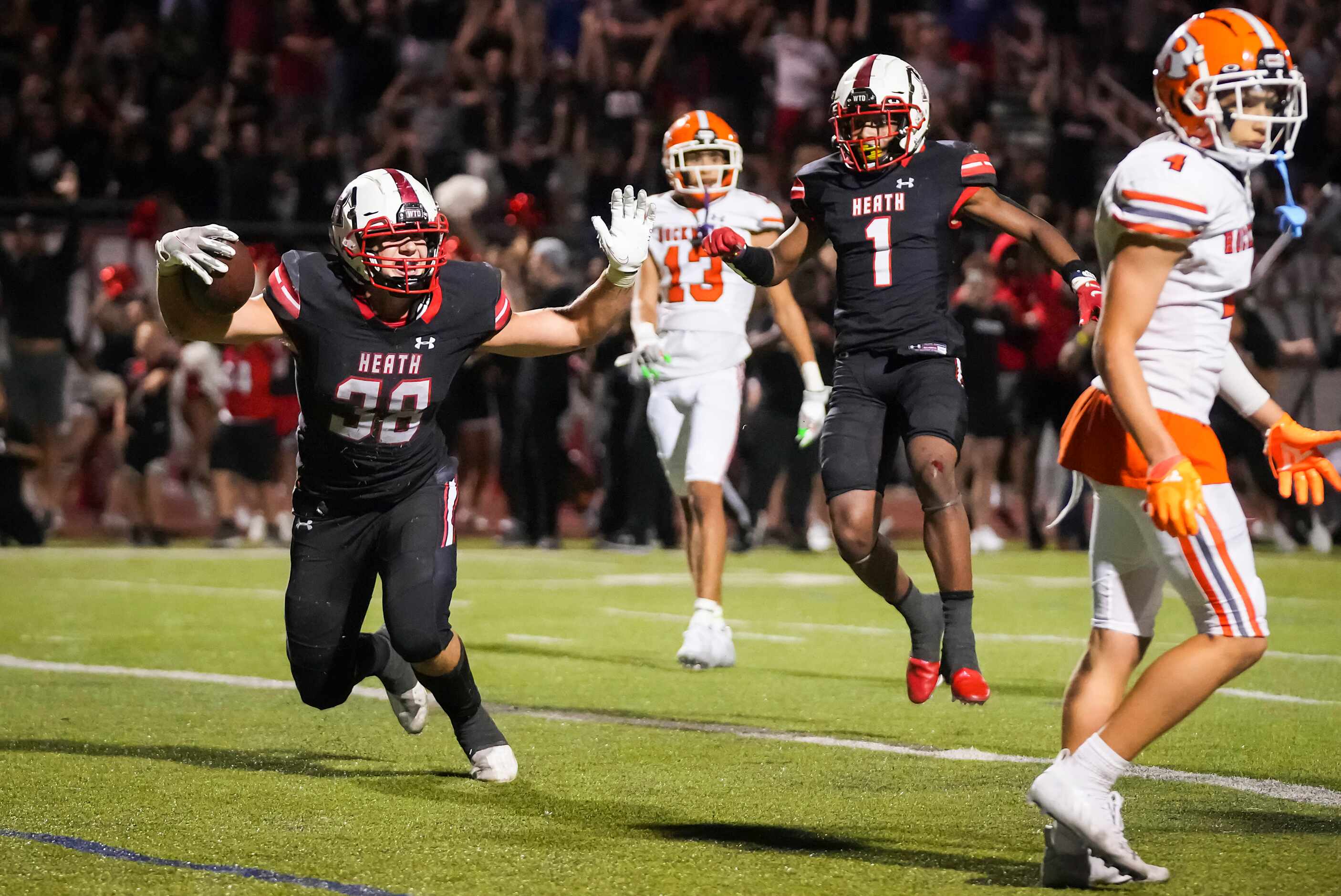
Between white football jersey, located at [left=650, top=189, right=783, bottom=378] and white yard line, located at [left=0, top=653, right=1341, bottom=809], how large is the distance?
7.32 feet

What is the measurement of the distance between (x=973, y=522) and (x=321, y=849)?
9734 millimetres

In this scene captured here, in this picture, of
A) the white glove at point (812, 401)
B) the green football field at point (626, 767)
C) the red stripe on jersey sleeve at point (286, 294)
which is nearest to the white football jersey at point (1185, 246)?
the green football field at point (626, 767)

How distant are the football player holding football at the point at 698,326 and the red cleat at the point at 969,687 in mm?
2109

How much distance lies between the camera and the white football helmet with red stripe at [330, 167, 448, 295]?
15.8 feet

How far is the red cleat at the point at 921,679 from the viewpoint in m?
5.80

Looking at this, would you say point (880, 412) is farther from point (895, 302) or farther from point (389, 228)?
point (389, 228)

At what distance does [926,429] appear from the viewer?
597 centimetres

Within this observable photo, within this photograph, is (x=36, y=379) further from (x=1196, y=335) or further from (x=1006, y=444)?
(x=1196, y=335)

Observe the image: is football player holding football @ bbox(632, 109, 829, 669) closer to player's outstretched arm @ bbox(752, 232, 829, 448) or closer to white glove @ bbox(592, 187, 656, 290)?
player's outstretched arm @ bbox(752, 232, 829, 448)

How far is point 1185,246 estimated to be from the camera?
3709 millimetres

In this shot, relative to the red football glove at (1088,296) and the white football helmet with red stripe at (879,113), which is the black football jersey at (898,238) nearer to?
the white football helmet with red stripe at (879,113)

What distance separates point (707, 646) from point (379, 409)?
2765 millimetres

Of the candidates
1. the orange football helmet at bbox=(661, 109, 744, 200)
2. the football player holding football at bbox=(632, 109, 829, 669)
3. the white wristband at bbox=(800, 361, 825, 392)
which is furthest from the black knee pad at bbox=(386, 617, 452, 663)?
the orange football helmet at bbox=(661, 109, 744, 200)

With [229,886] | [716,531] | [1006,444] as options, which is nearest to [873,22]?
[1006,444]
